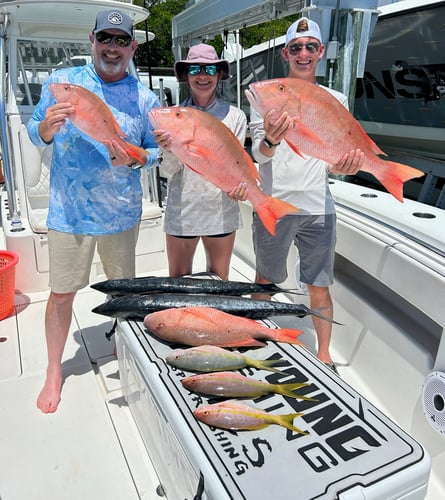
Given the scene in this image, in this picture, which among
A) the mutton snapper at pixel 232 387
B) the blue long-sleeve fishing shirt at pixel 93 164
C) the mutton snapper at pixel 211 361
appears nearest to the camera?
the mutton snapper at pixel 232 387

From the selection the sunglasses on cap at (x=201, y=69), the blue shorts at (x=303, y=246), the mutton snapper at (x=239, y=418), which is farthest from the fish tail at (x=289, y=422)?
the sunglasses on cap at (x=201, y=69)

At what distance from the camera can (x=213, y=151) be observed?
1.82 m

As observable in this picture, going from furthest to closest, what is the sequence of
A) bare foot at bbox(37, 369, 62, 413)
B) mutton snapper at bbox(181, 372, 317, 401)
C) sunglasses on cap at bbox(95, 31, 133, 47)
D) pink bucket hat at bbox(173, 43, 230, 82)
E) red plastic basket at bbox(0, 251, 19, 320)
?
1. red plastic basket at bbox(0, 251, 19, 320)
2. bare foot at bbox(37, 369, 62, 413)
3. pink bucket hat at bbox(173, 43, 230, 82)
4. sunglasses on cap at bbox(95, 31, 133, 47)
5. mutton snapper at bbox(181, 372, 317, 401)

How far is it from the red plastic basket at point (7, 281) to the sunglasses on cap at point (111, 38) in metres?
1.70

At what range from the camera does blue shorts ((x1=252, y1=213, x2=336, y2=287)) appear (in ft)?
7.60

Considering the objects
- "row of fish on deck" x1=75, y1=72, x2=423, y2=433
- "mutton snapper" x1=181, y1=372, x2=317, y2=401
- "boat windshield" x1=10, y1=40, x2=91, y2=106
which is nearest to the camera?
"mutton snapper" x1=181, y1=372, x2=317, y2=401

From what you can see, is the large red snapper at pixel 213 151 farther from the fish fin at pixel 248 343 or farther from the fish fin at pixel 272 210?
the fish fin at pixel 248 343

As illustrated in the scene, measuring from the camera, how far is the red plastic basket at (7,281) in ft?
9.65

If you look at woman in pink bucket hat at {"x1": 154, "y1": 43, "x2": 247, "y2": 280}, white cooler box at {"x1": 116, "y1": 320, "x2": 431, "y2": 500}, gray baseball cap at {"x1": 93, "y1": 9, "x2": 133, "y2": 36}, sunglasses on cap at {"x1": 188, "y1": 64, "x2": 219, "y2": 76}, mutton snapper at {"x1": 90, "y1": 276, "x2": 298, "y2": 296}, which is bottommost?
white cooler box at {"x1": 116, "y1": 320, "x2": 431, "y2": 500}

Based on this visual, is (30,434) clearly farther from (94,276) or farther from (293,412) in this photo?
(94,276)

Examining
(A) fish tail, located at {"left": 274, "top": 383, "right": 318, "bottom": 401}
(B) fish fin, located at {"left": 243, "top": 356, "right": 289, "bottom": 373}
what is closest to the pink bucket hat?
(B) fish fin, located at {"left": 243, "top": 356, "right": 289, "bottom": 373}

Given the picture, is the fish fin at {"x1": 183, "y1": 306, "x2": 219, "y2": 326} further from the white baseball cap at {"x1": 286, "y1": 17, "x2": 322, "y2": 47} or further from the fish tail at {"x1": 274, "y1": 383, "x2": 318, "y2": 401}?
the white baseball cap at {"x1": 286, "y1": 17, "x2": 322, "y2": 47}

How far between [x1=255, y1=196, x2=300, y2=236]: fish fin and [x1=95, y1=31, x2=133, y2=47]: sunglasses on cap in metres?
0.96

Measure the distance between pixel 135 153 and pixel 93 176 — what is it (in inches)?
11.9
